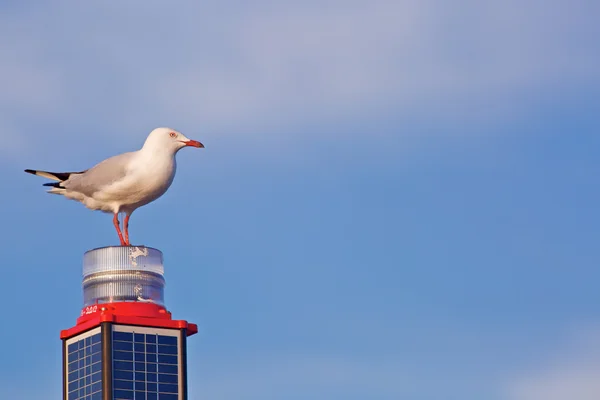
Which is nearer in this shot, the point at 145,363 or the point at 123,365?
the point at 123,365

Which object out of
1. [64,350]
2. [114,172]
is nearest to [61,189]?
[114,172]

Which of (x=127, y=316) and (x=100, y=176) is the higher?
(x=100, y=176)

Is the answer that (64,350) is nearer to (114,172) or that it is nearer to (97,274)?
(97,274)

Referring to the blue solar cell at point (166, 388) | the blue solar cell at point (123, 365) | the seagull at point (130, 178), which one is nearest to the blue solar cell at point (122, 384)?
the blue solar cell at point (123, 365)

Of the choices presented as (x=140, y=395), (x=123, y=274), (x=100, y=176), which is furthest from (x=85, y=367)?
(x=100, y=176)

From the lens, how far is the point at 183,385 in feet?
342

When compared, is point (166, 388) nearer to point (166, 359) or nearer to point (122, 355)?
point (166, 359)

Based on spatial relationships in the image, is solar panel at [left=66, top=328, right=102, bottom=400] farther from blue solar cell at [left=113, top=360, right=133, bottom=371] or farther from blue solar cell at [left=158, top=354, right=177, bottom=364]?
Answer: blue solar cell at [left=158, top=354, right=177, bottom=364]

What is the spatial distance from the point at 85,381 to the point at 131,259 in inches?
244

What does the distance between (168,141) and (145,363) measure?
39.6 ft

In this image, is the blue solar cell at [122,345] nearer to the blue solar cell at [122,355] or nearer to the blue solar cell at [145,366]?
the blue solar cell at [145,366]

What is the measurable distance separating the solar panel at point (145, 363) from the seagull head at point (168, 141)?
1013 centimetres

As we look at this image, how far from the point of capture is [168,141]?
9744 centimetres

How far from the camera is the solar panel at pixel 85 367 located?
339ft
